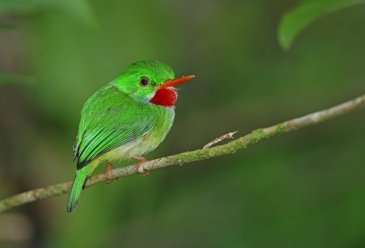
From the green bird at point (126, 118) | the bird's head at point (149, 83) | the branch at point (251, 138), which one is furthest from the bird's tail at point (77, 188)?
the bird's head at point (149, 83)

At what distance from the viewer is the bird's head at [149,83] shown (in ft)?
10.1

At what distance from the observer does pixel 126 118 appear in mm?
3090

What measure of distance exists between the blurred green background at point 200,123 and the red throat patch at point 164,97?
1.33 feet

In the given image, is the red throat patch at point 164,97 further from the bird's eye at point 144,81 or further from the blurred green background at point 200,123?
the blurred green background at point 200,123

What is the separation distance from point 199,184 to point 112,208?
925 mm

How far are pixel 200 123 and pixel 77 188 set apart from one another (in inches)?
93.3

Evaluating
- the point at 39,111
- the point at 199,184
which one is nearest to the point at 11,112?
the point at 39,111

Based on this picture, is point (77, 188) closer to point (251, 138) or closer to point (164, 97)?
point (164, 97)

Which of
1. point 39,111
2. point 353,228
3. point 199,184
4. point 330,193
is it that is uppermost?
point 39,111

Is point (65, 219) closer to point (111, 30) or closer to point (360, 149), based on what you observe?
point (111, 30)

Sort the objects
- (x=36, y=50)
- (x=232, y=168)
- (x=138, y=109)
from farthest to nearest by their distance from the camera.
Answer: (x=232, y=168) → (x=36, y=50) → (x=138, y=109)

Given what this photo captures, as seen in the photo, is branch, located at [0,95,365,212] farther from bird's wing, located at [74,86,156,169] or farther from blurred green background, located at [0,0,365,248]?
blurred green background, located at [0,0,365,248]

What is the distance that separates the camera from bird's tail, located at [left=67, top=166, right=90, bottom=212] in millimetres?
2842

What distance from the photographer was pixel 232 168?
491cm
